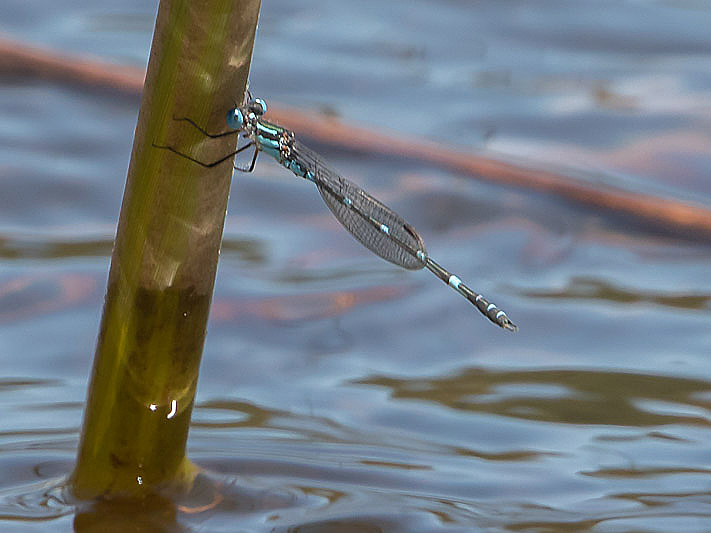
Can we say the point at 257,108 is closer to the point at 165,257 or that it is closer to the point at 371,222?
the point at 165,257

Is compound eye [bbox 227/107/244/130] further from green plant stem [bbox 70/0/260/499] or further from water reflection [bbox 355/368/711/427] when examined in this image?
water reflection [bbox 355/368/711/427]

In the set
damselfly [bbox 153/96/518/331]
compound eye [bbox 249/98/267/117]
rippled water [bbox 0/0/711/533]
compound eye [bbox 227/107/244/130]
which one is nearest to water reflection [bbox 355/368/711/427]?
rippled water [bbox 0/0/711/533]

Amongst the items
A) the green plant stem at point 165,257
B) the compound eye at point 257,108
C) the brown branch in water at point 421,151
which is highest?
the brown branch in water at point 421,151

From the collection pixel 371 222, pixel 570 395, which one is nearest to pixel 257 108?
pixel 371 222

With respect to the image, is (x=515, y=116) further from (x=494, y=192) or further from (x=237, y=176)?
(x=237, y=176)

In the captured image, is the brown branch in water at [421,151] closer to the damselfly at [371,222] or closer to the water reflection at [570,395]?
the water reflection at [570,395]

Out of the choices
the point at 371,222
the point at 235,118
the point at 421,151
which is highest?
the point at 421,151

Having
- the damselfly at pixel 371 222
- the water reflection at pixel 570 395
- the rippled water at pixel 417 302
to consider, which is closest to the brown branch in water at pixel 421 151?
the rippled water at pixel 417 302
